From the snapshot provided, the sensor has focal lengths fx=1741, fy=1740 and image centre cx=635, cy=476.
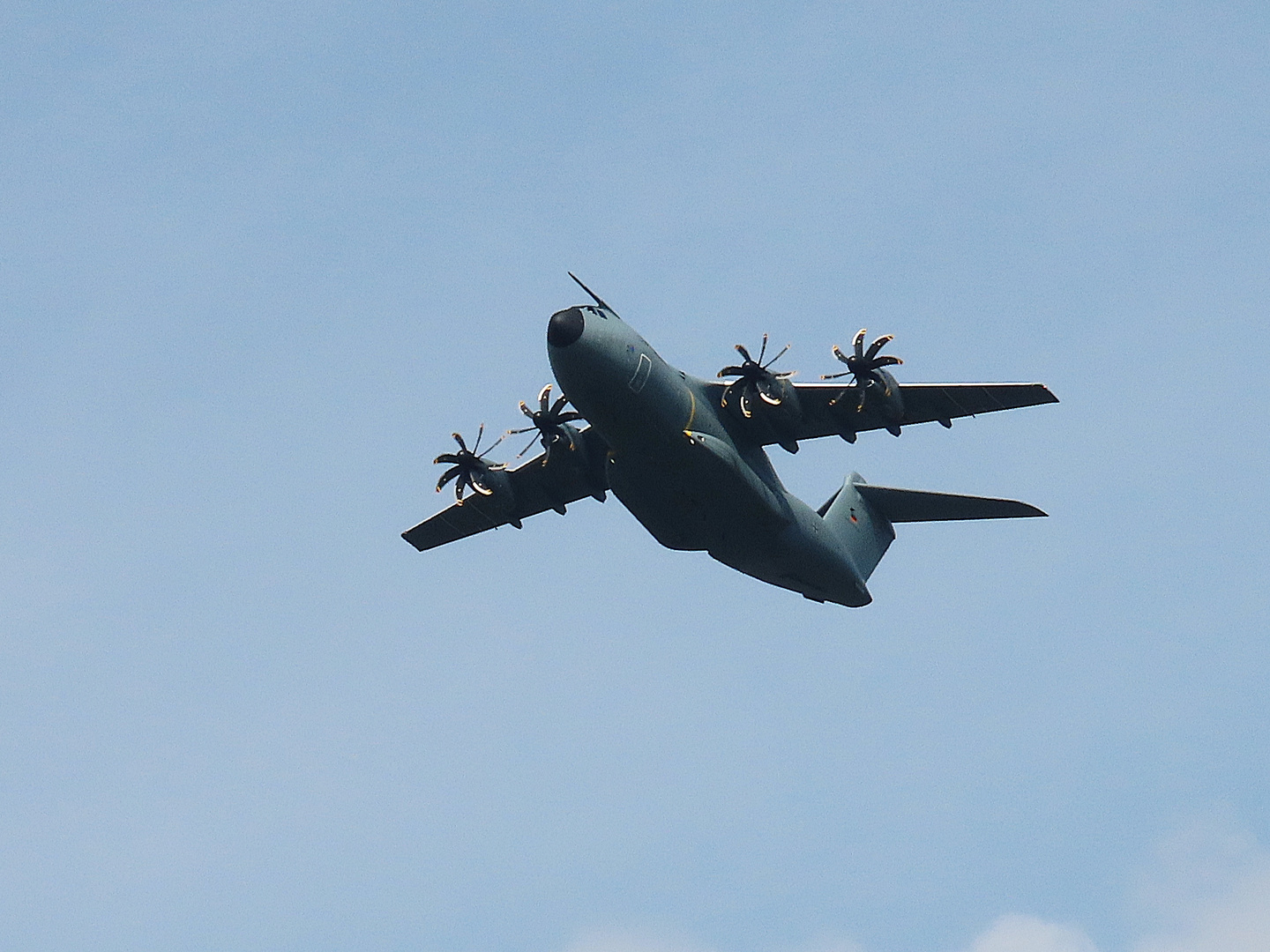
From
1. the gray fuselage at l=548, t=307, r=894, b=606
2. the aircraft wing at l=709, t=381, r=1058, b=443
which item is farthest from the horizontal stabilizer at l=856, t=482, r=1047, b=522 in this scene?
the aircraft wing at l=709, t=381, r=1058, b=443

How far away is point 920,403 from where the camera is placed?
107 ft

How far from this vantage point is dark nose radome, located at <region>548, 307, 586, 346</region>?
2948 centimetres

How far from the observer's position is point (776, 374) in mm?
32219

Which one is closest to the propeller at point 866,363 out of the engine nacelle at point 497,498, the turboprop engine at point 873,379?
the turboprop engine at point 873,379

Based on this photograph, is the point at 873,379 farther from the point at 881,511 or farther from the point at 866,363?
the point at 881,511

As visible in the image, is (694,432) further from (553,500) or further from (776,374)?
(553,500)

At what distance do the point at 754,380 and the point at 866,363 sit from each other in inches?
81.7

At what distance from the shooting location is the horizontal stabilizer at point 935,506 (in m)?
35.8

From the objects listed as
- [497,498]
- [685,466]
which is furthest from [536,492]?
[685,466]

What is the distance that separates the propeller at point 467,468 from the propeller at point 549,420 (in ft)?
3.79

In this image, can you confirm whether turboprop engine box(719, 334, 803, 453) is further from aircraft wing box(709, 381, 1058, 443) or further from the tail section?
the tail section

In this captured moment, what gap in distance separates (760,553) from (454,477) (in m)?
6.54

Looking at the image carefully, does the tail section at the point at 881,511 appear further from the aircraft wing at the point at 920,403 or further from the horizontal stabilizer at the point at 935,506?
the aircraft wing at the point at 920,403

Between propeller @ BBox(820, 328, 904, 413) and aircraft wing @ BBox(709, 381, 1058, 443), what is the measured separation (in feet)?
1.72
